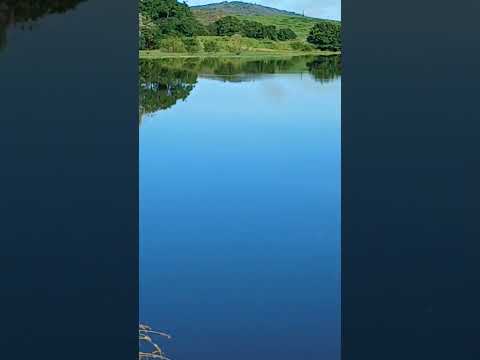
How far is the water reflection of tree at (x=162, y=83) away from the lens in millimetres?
7602

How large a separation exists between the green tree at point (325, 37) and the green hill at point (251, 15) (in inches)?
16.3

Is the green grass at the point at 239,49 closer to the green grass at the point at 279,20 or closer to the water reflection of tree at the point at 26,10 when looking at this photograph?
the green grass at the point at 279,20

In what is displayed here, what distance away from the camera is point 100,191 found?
287 centimetres

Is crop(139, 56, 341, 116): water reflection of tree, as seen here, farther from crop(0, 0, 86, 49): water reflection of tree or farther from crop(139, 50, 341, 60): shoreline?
crop(0, 0, 86, 49): water reflection of tree

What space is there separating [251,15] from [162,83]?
216 cm

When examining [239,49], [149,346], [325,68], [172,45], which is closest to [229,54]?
[239,49]

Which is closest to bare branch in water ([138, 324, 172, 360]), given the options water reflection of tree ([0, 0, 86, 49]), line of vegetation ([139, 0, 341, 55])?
water reflection of tree ([0, 0, 86, 49])

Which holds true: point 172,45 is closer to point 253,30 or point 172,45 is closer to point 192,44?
point 192,44

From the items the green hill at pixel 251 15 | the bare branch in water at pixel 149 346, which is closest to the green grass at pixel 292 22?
the green hill at pixel 251 15

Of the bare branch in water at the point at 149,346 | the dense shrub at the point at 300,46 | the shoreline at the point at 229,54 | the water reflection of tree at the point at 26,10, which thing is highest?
the dense shrub at the point at 300,46

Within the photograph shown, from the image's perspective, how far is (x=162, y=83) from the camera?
7980 millimetres

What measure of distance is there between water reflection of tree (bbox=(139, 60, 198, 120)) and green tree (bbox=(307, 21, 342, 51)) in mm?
1478

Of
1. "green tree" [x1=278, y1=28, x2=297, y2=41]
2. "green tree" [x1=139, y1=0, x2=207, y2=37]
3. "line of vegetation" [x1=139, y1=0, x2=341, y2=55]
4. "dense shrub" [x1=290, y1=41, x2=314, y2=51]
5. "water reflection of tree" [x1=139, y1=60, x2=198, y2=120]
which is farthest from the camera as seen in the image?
"green tree" [x1=278, y1=28, x2=297, y2=41]

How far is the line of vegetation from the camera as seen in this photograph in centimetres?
802
